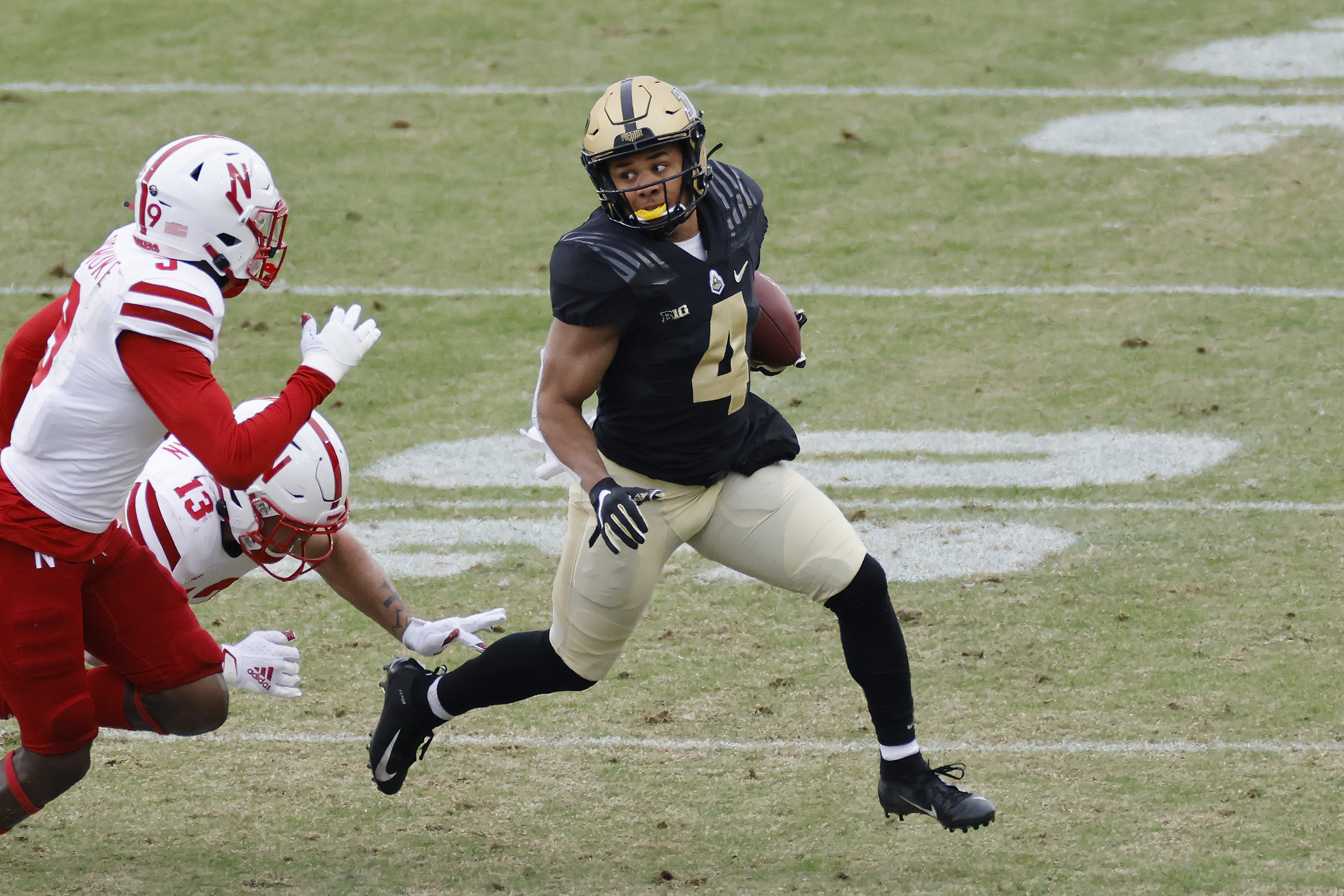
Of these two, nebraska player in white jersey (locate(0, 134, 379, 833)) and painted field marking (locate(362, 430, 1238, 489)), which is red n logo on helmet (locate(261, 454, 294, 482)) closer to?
nebraska player in white jersey (locate(0, 134, 379, 833))

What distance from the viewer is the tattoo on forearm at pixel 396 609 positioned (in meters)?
3.90

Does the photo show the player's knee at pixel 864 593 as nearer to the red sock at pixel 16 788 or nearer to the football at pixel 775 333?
the football at pixel 775 333

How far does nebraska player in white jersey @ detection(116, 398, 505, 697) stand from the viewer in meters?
3.66

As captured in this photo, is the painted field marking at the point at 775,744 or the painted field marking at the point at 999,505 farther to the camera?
the painted field marking at the point at 999,505

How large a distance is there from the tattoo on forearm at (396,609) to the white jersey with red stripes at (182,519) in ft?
1.16

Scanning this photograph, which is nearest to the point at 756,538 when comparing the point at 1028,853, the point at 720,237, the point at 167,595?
the point at 720,237

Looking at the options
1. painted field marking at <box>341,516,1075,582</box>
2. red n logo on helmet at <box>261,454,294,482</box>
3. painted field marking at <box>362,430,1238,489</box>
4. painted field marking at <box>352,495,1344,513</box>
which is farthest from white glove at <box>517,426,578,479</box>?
painted field marking at <box>362,430,1238,489</box>

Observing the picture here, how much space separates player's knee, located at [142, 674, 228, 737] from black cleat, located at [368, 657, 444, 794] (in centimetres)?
38

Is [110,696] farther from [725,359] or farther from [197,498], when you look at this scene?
[725,359]

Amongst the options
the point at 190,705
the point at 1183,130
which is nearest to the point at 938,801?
the point at 190,705

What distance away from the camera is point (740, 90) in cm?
965

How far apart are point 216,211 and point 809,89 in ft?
23.0

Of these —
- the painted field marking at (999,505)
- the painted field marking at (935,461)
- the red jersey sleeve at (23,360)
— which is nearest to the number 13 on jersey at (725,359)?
the red jersey sleeve at (23,360)

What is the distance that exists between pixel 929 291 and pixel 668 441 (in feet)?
13.5
